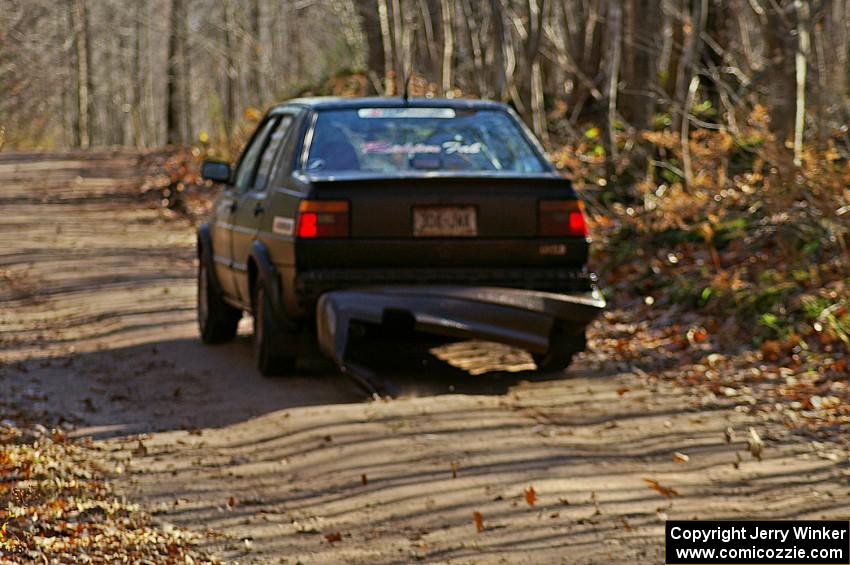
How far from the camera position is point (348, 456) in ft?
22.1

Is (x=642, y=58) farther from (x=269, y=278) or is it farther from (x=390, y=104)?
(x=269, y=278)

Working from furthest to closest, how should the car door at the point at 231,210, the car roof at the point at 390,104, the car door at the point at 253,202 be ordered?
Answer: the car door at the point at 231,210 → the car door at the point at 253,202 → the car roof at the point at 390,104

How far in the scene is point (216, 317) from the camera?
1052 centimetres

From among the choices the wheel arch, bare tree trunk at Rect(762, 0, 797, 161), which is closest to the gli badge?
the wheel arch

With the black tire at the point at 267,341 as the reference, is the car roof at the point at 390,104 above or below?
above

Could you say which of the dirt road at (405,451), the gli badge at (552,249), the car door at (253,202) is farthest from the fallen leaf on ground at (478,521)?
the car door at (253,202)

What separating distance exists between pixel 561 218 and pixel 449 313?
3.34 ft

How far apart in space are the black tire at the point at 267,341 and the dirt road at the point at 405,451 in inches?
4.0

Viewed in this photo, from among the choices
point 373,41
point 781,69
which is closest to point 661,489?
point 781,69

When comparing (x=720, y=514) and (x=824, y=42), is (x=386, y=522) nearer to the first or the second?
(x=720, y=514)

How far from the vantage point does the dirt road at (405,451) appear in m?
5.46

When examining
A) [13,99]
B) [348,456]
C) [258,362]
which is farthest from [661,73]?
[13,99]

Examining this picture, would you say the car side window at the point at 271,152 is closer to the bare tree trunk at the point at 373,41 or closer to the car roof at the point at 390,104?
the car roof at the point at 390,104

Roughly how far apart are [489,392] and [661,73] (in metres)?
12.4
